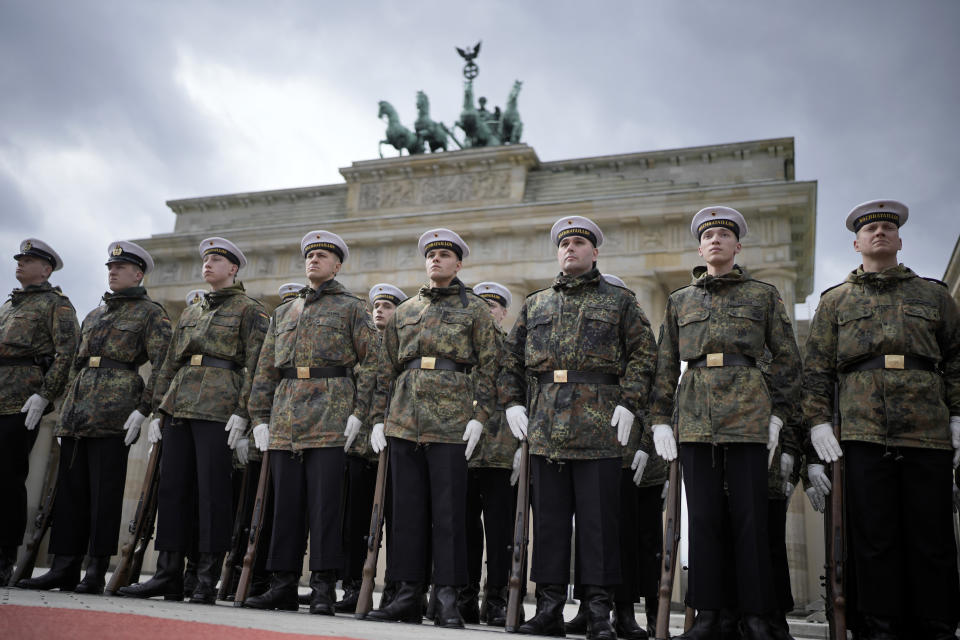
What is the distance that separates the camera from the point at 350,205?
21.3 metres

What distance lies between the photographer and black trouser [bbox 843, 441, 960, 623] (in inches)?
163

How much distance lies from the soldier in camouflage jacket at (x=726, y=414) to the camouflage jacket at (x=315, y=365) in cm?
210

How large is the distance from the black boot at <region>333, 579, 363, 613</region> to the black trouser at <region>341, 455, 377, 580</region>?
50 mm

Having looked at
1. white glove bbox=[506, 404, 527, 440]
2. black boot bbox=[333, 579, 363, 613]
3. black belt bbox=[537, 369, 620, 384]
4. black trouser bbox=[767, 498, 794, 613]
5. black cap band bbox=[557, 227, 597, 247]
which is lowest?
black boot bbox=[333, 579, 363, 613]

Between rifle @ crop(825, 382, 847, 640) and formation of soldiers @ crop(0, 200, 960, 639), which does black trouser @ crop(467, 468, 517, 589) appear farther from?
rifle @ crop(825, 382, 847, 640)

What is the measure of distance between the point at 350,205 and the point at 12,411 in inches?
608

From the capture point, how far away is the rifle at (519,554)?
14.5 ft

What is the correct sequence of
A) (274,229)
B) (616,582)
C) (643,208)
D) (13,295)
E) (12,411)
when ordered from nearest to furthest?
(616,582) → (12,411) → (13,295) → (643,208) → (274,229)

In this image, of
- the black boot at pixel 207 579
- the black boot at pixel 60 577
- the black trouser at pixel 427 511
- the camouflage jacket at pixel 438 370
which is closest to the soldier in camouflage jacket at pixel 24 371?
the black boot at pixel 60 577

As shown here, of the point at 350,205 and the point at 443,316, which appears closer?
the point at 443,316

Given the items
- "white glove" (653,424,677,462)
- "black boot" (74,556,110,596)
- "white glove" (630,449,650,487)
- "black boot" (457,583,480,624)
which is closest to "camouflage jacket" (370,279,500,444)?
"white glove" (630,449,650,487)

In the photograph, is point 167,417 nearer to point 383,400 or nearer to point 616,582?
point 383,400

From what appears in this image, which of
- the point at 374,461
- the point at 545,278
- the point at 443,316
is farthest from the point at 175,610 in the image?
the point at 545,278

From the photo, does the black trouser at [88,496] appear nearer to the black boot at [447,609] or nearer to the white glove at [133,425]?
the white glove at [133,425]
